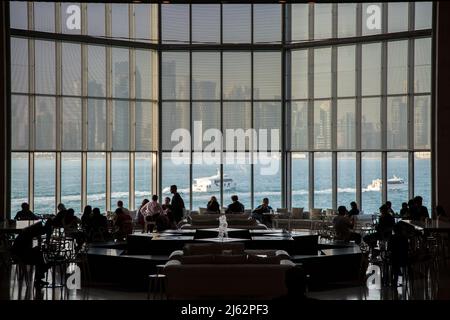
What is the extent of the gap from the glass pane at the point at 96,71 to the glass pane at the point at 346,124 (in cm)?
680

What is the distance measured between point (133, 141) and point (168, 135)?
1148 mm

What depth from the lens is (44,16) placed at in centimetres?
2228

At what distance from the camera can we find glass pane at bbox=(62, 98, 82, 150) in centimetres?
2280

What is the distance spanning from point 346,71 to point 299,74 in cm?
160

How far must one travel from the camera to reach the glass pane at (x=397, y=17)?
22.5 m

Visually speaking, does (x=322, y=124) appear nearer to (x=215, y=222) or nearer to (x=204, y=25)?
(x=204, y=25)

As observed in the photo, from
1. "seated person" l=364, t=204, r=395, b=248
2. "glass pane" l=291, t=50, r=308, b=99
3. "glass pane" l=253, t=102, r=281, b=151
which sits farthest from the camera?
"glass pane" l=253, t=102, r=281, b=151

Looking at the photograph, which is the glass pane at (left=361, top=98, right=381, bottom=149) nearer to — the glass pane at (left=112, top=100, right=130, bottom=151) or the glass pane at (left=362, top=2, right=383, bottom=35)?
the glass pane at (left=362, top=2, right=383, bottom=35)

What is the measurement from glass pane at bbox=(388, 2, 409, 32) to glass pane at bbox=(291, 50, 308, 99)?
2.85 metres

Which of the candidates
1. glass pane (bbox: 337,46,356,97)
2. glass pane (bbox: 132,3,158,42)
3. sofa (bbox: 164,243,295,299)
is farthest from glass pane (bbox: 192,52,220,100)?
sofa (bbox: 164,243,295,299)

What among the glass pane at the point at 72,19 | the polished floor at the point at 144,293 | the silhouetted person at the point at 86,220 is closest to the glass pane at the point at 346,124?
the glass pane at the point at 72,19

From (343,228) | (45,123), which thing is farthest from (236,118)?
(343,228)
